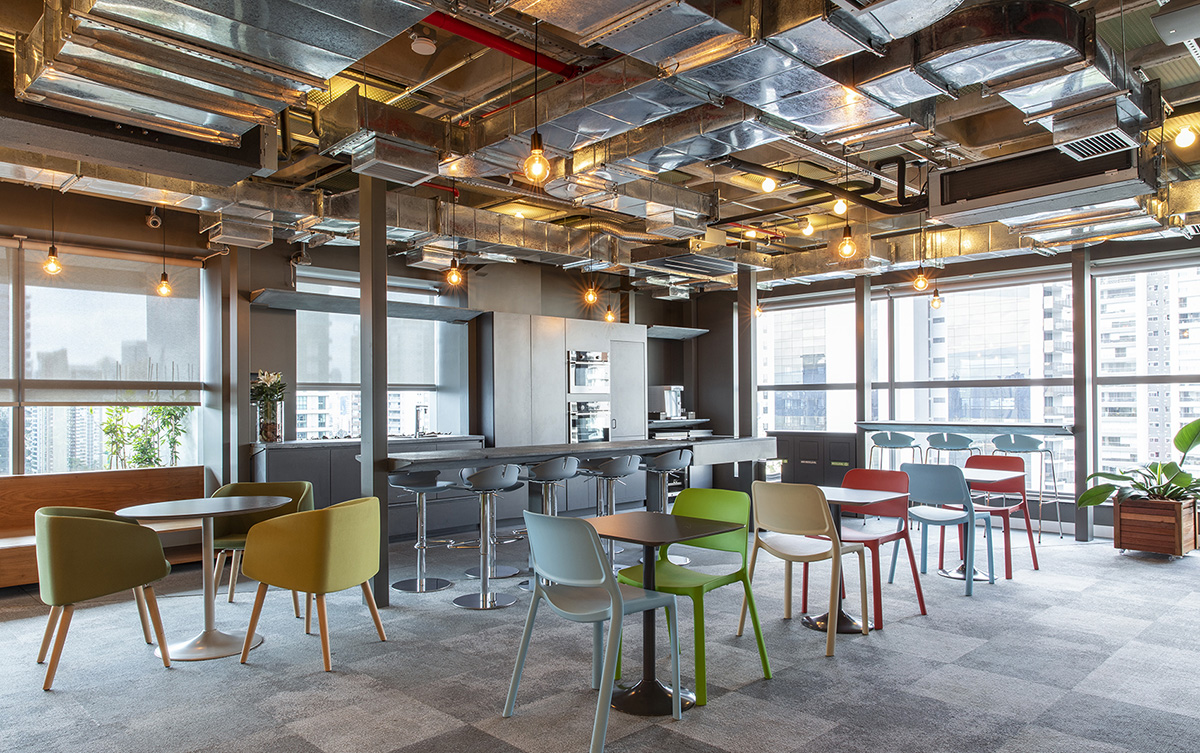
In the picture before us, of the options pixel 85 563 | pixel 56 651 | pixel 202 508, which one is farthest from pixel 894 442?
pixel 56 651

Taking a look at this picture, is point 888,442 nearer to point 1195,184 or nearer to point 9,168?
point 1195,184

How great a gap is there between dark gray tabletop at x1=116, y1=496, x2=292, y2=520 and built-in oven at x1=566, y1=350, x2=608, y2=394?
5011 mm

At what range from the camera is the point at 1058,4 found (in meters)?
3.43

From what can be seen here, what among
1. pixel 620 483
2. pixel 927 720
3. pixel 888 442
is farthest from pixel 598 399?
pixel 927 720

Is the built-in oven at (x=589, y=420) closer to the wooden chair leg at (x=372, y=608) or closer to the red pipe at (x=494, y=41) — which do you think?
the wooden chair leg at (x=372, y=608)

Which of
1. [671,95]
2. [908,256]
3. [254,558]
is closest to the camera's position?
[671,95]

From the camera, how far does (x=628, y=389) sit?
9.99 metres

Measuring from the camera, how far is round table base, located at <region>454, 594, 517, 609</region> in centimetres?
523

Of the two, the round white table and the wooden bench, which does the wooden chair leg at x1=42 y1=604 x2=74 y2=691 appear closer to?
the round white table

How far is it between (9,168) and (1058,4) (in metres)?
5.86

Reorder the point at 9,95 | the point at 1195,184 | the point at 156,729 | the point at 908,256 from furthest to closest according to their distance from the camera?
the point at 908,256
the point at 1195,184
the point at 9,95
the point at 156,729

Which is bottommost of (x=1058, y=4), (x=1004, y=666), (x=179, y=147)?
(x=1004, y=666)

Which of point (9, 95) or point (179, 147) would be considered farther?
point (179, 147)

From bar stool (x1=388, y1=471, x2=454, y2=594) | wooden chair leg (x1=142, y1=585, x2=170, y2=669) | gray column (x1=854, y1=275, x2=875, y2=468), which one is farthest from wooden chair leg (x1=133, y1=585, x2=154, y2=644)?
gray column (x1=854, y1=275, x2=875, y2=468)
